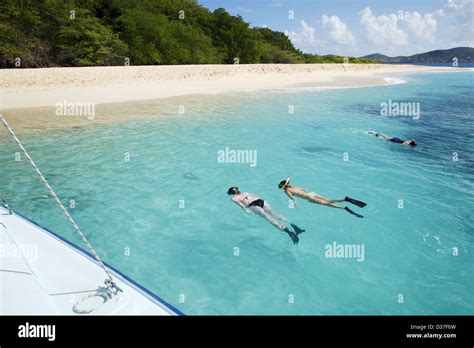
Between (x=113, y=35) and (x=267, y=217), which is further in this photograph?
(x=113, y=35)

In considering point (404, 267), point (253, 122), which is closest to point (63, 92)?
point (253, 122)

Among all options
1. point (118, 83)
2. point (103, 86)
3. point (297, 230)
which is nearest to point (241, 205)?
point (297, 230)

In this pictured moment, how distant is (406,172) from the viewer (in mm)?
10383

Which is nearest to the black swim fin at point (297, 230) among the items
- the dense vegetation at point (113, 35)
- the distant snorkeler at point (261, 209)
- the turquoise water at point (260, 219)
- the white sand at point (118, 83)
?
the distant snorkeler at point (261, 209)

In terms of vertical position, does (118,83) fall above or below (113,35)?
below

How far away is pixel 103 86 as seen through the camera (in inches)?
1013

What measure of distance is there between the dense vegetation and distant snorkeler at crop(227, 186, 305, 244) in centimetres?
3255

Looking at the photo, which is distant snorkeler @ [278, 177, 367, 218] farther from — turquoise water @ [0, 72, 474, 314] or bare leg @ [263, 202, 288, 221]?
bare leg @ [263, 202, 288, 221]

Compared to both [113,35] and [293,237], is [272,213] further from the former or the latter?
[113,35]

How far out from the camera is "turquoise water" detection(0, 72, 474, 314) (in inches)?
207

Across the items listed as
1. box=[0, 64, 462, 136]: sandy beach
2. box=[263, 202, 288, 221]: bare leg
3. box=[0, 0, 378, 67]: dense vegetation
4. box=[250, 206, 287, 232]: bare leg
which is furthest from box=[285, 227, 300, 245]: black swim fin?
box=[0, 0, 378, 67]: dense vegetation

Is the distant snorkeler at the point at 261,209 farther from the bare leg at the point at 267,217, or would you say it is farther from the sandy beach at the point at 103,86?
the sandy beach at the point at 103,86

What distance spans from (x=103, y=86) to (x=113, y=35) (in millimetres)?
16738
